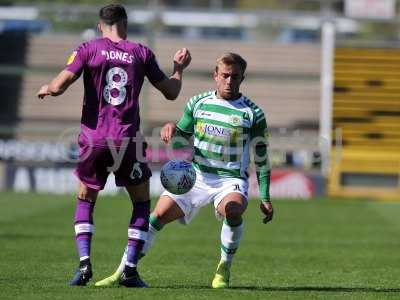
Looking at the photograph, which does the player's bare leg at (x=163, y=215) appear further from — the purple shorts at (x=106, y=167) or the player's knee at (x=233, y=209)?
the purple shorts at (x=106, y=167)

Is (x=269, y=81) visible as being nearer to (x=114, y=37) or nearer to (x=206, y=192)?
(x=206, y=192)

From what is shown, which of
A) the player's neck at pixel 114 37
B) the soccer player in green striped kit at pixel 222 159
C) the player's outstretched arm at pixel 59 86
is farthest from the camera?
the soccer player in green striped kit at pixel 222 159

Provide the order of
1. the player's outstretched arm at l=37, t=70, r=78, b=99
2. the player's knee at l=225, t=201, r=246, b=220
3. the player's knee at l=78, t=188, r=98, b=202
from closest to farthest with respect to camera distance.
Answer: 1. the player's outstretched arm at l=37, t=70, r=78, b=99
2. the player's knee at l=78, t=188, r=98, b=202
3. the player's knee at l=225, t=201, r=246, b=220

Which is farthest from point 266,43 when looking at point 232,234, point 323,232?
point 232,234

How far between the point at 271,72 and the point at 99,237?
14.2m

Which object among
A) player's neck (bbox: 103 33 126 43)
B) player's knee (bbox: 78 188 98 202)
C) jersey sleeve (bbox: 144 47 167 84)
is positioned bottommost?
player's knee (bbox: 78 188 98 202)

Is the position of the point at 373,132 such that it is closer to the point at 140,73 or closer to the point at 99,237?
the point at 99,237

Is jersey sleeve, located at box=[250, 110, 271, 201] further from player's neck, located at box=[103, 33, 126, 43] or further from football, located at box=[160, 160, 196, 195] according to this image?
player's neck, located at box=[103, 33, 126, 43]

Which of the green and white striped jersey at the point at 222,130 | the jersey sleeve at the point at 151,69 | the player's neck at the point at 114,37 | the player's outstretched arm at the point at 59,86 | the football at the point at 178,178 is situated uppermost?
the player's neck at the point at 114,37

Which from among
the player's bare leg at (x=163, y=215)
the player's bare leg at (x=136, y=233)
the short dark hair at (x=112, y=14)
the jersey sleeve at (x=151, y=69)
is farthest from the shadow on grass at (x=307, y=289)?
the short dark hair at (x=112, y=14)

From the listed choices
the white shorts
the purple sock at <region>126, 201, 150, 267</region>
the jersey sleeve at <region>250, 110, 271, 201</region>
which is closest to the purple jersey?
the purple sock at <region>126, 201, 150, 267</region>

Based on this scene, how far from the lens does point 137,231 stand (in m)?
7.61

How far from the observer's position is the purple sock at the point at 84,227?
24.5ft

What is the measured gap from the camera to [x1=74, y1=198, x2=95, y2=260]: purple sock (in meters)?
7.46
